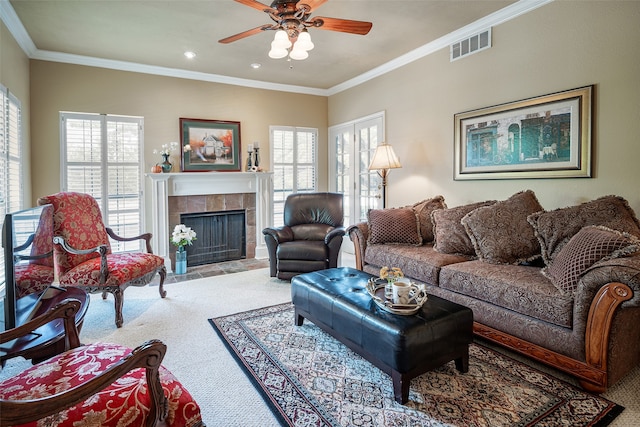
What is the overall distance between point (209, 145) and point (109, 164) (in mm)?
1398

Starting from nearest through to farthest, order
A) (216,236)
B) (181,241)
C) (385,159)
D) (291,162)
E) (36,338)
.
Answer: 1. (36,338)
2. (385,159)
3. (181,241)
4. (216,236)
5. (291,162)

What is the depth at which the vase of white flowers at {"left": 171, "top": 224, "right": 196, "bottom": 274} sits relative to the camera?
4.75 metres

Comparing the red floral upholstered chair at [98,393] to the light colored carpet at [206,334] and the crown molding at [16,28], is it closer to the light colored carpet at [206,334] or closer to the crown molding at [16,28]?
the light colored carpet at [206,334]

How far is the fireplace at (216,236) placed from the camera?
17.8ft

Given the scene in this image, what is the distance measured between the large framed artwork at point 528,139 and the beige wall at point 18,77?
468 centimetres

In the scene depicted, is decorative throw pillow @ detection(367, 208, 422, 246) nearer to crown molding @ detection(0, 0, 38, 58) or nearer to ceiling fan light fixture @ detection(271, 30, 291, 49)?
ceiling fan light fixture @ detection(271, 30, 291, 49)

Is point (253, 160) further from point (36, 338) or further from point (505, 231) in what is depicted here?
point (36, 338)

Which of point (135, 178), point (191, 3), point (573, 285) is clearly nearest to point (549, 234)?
point (573, 285)

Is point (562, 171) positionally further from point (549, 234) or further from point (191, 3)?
point (191, 3)

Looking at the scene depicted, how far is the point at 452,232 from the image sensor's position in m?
3.41

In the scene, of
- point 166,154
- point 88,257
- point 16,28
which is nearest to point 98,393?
point 88,257

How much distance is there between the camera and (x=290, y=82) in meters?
5.91

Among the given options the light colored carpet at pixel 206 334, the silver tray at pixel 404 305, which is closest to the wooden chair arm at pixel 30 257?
the light colored carpet at pixel 206 334

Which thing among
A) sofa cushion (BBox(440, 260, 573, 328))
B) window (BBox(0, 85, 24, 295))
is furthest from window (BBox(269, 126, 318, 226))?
sofa cushion (BBox(440, 260, 573, 328))
